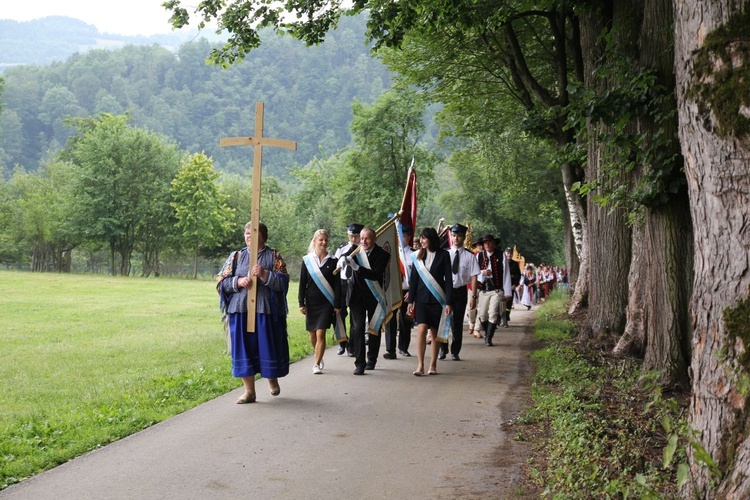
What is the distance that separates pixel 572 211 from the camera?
23469 mm

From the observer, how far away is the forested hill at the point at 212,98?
16538 centimetres

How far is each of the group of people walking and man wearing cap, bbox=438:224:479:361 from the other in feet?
0.06

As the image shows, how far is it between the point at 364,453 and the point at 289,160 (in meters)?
155

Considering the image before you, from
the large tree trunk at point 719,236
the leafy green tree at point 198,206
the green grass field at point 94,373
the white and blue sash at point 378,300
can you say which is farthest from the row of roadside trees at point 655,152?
the leafy green tree at point 198,206

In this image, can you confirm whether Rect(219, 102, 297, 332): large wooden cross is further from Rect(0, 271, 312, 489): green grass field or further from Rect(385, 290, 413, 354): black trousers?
Rect(385, 290, 413, 354): black trousers

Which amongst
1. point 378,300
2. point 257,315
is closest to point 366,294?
point 378,300

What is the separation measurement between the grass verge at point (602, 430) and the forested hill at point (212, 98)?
478 ft

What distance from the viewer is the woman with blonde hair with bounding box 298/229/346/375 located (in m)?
12.4

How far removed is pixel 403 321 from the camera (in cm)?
1516

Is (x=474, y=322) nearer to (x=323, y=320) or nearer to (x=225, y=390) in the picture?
(x=323, y=320)

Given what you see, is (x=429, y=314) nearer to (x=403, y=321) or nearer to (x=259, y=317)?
(x=403, y=321)

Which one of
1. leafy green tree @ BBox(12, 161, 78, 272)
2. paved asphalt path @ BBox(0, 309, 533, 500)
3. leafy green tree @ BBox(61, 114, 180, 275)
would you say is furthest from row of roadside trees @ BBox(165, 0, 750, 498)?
leafy green tree @ BBox(12, 161, 78, 272)

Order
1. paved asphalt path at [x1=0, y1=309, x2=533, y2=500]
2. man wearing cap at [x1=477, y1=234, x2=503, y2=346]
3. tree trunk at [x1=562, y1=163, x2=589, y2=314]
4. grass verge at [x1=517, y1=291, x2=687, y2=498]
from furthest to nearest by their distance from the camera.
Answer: tree trunk at [x1=562, y1=163, x2=589, y2=314] < man wearing cap at [x1=477, y1=234, x2=503, y2=346] < paved asphalt path at [x1=0, y1=309, x2=533, y2=500] < grass verge at [x1=517, y1=291, x2=687, y2=498]

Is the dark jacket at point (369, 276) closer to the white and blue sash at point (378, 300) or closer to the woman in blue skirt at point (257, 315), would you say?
the white and blue sash at point (378, 300)
